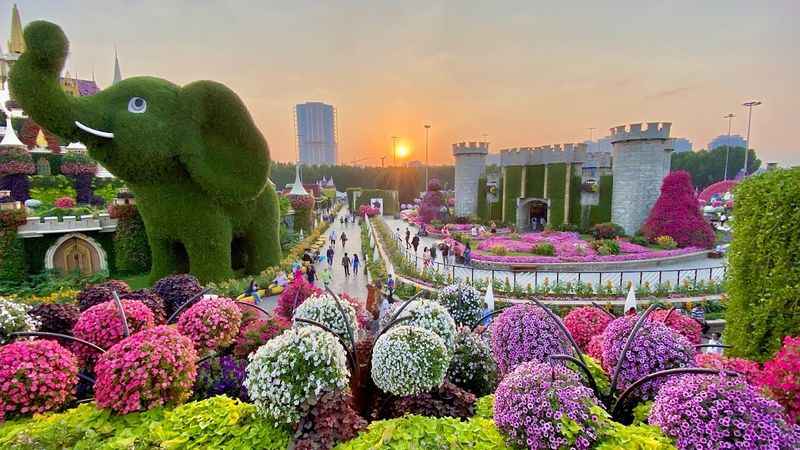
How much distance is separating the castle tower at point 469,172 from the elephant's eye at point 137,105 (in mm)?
23261

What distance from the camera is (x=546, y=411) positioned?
2.59 metres

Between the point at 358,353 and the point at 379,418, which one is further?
the point at 358,353

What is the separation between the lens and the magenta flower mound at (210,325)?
4824mm

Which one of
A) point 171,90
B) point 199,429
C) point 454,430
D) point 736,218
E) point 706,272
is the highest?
point 171,90

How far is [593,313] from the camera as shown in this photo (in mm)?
5496

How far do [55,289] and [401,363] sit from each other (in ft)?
47.2

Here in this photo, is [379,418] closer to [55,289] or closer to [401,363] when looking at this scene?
[401,363]

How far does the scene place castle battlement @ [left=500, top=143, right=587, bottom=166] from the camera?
24.8m

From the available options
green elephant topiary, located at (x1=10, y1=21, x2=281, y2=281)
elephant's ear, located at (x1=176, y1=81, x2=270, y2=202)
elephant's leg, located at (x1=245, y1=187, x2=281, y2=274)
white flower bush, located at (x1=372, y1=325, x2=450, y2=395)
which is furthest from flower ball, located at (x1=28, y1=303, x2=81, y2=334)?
elephant's leg, located at (x1=245, y1=187, x2=281, y2=274)

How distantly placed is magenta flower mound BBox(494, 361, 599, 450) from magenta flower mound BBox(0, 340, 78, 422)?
163 inches

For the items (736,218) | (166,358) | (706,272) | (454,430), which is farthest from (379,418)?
(706,272)

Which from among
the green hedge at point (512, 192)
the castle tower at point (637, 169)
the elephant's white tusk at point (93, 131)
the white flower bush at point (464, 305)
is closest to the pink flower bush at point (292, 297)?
the white flower bush at point (464, 305)

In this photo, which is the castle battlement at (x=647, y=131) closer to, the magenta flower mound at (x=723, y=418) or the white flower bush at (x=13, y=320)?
the magenta flower mound at (x=723, y=418)

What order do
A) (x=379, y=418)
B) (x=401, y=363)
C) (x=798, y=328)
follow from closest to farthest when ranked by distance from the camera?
(x=401, y=363)
(x=379, y=418)
(x=798, y=328)
